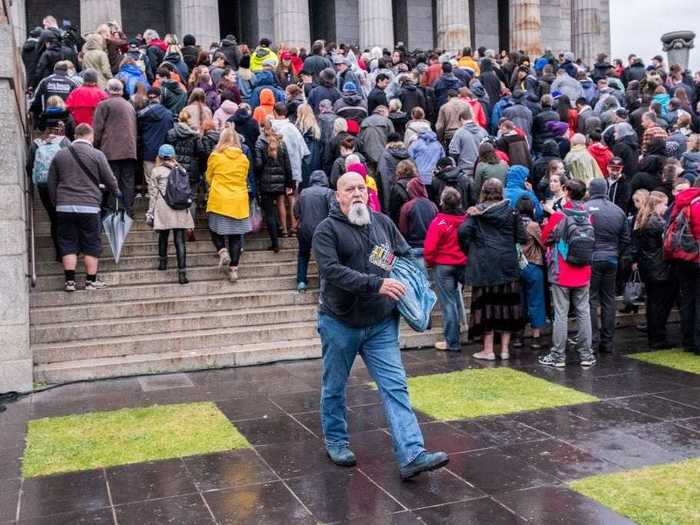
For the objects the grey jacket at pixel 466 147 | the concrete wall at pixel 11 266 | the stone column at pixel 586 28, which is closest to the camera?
the concrete wall at pixel 11 266

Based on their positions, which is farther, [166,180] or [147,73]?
[147,73]

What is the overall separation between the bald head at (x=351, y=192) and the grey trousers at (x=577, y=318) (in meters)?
4.44

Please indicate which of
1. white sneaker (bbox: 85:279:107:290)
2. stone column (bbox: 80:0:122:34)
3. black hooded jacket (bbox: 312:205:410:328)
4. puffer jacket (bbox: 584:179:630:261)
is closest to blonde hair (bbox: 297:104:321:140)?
white sneaker (bbox: 85:279:107:290)

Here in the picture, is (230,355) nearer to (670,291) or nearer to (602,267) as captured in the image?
(602,267)

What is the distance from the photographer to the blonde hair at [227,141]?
1139 cm

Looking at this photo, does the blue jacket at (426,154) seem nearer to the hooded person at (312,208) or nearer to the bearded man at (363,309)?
the hooded person at (312,208)

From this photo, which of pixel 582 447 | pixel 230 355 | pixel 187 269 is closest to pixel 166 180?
pixel 187 269

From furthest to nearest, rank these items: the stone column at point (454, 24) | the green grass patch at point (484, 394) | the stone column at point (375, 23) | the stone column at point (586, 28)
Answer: the stone column at point (586, 28), the stone column at point (454, 24), the stone column at point (375, 23), the green grass patch at point (484, 394)

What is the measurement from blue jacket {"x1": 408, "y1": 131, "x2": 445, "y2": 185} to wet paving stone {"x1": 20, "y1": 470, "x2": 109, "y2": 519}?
324 inches

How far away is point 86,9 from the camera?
25156 mm

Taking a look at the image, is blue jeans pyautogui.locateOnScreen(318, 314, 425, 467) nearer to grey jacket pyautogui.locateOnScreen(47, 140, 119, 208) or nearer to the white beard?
the white beard

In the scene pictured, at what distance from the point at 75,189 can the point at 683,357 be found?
768 cm

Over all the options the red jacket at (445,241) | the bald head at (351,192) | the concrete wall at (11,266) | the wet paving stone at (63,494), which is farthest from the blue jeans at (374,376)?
the red jacket at (445,241)

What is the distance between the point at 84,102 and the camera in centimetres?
1303
